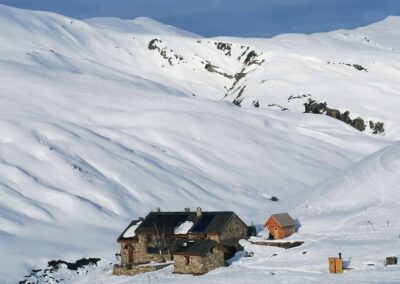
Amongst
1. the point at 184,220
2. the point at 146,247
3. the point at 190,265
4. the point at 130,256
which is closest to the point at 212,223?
the point at 184,220

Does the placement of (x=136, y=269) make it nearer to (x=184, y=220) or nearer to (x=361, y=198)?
(x=184, y=220)

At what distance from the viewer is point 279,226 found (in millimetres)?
56438

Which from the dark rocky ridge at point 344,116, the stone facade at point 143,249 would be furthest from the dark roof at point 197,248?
the dark rocky ridge at point 344,116

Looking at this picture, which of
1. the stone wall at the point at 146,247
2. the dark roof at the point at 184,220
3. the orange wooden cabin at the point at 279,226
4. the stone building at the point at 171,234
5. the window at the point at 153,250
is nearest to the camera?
the stone building at the point at 171,234

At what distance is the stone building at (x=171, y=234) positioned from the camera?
175ft

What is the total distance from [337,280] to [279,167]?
67.2 m

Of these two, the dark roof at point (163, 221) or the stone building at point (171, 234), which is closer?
the stone building at point (171, 234)

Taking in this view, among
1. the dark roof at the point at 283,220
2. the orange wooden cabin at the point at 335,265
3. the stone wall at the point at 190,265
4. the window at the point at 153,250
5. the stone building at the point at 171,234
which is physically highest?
the dark roof at the point at 283,220

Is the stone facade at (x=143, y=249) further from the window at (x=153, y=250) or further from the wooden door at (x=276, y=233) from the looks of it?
the wooden door at (x=276, y=233)

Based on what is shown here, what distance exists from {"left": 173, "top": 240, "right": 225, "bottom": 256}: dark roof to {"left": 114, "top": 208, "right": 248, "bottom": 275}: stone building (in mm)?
4460

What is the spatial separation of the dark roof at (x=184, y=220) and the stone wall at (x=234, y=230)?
0.37 meters

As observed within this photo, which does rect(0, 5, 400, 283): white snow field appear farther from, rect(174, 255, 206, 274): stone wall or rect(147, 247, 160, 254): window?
rect(147, 247, 160, 254): window

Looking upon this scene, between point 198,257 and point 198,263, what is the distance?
0.43 m

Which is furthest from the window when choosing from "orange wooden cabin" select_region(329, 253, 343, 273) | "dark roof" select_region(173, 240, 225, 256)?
"orange wooden cabin" select_region(329, 253, 343, 273)
